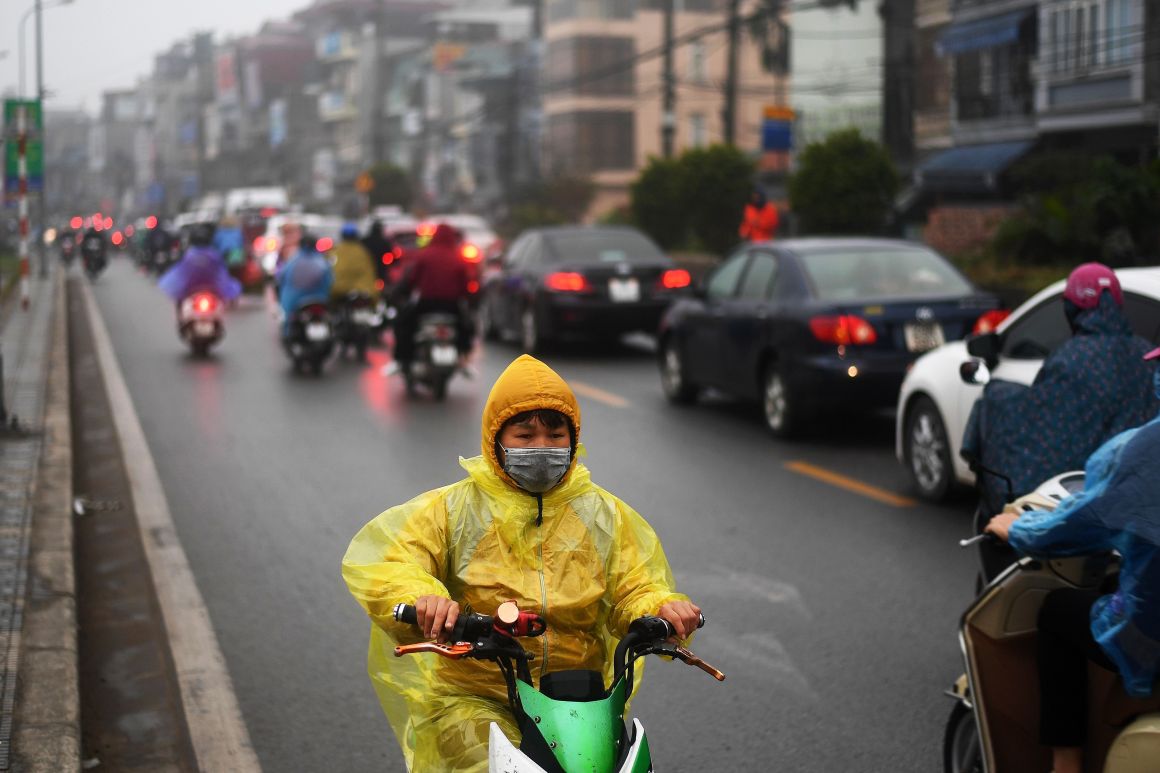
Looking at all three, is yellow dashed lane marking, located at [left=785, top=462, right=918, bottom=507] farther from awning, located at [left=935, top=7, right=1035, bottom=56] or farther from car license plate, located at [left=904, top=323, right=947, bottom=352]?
awning, located at [left=935, top=7, right=1035, bottom=56]

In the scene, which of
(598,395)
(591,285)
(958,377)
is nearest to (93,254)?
(591,285)

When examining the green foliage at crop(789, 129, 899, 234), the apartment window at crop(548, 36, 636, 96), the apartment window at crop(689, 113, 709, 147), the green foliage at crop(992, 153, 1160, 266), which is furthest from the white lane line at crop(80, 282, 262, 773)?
the apartment window at crop(689, 113, 709, 147)

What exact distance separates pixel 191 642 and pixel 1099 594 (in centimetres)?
428

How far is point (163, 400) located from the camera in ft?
54.4

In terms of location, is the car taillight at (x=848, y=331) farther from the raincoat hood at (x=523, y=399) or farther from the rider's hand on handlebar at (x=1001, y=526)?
the raincoat hood at (x=523, y=399)

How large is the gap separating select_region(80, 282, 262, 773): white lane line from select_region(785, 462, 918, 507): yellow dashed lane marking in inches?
166

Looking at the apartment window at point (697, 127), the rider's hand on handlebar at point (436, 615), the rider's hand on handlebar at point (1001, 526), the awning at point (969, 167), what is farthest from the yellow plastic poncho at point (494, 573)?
the apartment window at point (697, 127)

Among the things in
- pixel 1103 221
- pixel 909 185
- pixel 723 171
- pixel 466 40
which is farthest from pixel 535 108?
pixel 1103 221

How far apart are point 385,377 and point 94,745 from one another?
515 inches

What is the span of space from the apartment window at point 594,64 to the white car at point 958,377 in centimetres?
6371

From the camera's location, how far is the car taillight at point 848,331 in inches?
496

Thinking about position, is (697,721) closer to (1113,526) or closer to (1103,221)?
(1113,526)

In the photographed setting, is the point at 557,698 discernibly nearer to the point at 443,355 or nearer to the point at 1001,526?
the point at 1001,526

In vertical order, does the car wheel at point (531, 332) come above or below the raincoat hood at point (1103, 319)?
below
